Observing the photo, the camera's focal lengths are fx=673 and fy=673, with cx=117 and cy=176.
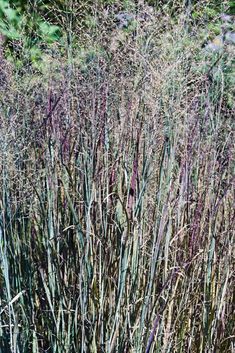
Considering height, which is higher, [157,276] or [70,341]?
[157,276]

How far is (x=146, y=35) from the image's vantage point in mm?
2252

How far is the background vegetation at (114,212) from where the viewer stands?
203 cm

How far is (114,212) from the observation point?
2221 mm

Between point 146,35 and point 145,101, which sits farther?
point 146,35

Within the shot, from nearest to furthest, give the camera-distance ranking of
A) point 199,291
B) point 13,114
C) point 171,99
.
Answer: point 171,99
point 13,114
point 199,291

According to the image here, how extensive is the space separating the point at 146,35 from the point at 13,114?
0.52 m

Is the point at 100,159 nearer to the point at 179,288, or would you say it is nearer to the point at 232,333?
the point at 179,288

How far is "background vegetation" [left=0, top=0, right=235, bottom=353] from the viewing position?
2.03m

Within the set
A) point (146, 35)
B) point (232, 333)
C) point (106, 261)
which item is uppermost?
point (146, 35)

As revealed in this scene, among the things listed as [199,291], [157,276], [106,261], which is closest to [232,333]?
[199,291]

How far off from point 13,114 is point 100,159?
0.36 meters

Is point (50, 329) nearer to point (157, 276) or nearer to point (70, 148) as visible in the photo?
point (157, 276)

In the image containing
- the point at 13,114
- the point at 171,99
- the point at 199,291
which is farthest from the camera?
the point at 199,291

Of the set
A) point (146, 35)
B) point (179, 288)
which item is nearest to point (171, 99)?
point (146, 35)
